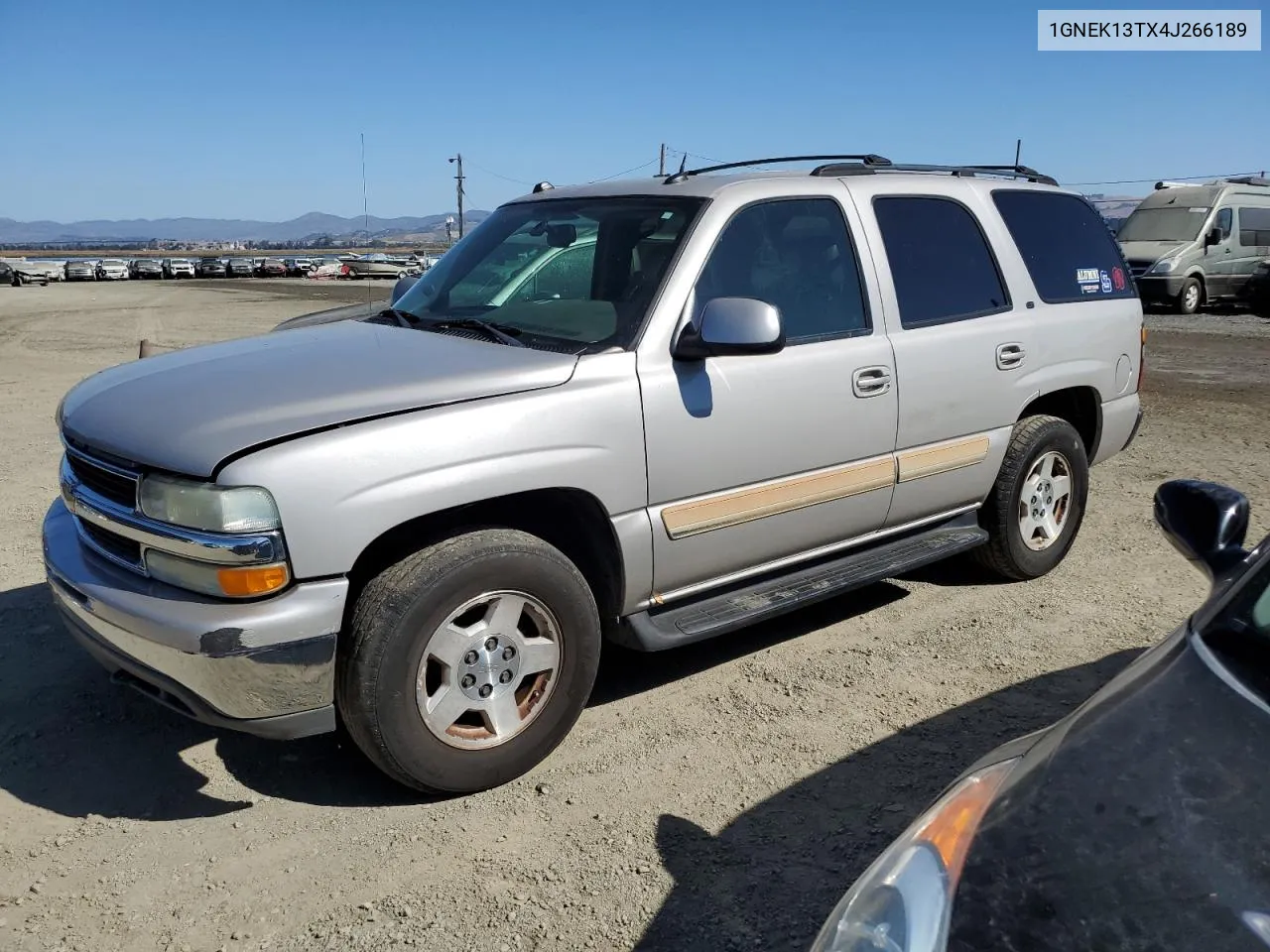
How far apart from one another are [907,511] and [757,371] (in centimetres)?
115

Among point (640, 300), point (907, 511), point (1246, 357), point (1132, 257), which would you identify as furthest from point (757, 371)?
point (1132, 257)

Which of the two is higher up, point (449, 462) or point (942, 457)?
point (449, 462)

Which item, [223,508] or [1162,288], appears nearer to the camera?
[223,508]

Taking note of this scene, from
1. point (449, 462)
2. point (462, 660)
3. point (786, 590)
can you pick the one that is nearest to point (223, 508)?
point (449, 462)

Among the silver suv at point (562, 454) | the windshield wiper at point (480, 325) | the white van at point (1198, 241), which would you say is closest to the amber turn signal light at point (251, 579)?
the silver suv at point (562, 454)

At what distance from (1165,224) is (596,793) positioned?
20.0 meters

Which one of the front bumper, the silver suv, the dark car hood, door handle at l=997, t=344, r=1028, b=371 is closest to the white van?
the silver suv

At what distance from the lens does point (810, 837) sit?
308 cm

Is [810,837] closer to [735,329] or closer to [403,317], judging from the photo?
[735,329]

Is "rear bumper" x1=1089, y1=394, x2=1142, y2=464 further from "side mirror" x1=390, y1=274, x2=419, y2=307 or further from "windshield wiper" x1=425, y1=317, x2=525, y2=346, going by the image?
"side mirror" x1=390, y1=274, x2=419, y2=307

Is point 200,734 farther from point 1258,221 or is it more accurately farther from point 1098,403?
point 1258,221

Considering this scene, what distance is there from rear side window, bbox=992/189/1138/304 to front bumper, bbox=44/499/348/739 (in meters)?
3.69

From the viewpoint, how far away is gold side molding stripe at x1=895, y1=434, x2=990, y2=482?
169 inches

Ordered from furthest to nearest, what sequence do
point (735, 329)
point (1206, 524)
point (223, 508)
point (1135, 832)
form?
point (735, 329), point (223, 508), point (1206, 524), point (1135, 832)
